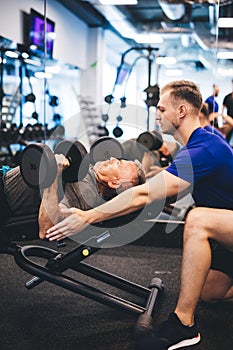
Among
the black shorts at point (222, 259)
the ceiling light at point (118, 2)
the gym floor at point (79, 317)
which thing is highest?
the ceiling light at point (118, 2)

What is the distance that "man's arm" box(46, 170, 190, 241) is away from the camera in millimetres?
1841

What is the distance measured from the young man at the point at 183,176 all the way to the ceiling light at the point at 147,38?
261 centimetres

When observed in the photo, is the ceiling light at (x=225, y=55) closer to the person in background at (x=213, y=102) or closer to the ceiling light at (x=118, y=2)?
the person in background at (x=213, y=102)

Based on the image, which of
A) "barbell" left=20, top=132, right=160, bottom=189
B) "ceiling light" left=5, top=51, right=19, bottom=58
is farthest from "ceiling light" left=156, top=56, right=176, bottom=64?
"barbell" left=20, top=132, right=160, bottom=189

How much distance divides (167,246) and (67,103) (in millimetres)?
2259

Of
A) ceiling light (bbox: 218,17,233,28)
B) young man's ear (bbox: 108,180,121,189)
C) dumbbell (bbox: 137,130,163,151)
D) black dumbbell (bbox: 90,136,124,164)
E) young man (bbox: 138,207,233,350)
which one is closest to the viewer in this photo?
young man (bbox: 138,207,233,350)

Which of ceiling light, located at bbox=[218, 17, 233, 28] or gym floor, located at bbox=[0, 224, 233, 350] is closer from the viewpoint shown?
gym floor, located at bbox=[0, 224, 233, 350]

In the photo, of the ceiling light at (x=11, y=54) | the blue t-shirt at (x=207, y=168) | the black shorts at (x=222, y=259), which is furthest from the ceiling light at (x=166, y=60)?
the black shorts at (x=222, y=259)

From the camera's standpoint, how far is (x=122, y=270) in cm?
323

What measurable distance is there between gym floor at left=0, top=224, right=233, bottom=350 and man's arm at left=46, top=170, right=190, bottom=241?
56 cm

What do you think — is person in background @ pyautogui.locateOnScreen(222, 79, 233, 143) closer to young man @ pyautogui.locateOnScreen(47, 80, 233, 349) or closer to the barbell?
the barbell

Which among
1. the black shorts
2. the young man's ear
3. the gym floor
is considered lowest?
the gym floor

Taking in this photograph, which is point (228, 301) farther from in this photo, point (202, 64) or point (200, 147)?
point (202, 64)

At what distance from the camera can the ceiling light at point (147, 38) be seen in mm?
4734
